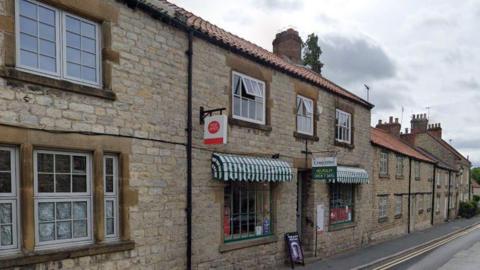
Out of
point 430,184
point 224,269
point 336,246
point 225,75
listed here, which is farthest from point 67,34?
point 430,184

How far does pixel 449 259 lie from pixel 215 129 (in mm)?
11106

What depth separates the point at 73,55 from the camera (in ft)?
22.8

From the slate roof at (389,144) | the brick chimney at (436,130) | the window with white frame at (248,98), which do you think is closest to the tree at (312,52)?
the slate roof at (389,144)

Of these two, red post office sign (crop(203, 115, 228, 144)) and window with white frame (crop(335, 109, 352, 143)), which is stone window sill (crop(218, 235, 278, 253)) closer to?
red post office sign (crop(203, 115, 228, 144))

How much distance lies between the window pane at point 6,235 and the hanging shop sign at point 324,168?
30.4 feet

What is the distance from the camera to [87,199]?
279 inches

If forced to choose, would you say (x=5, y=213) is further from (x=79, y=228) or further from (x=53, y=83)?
(x=53, y=83)

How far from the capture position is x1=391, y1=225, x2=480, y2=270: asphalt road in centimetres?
1282

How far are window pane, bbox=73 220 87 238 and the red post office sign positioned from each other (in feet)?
10.9

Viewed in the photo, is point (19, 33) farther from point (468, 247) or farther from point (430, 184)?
point (430, 184)

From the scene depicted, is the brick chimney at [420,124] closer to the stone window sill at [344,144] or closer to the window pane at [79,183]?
the stone window sill at [344,144]

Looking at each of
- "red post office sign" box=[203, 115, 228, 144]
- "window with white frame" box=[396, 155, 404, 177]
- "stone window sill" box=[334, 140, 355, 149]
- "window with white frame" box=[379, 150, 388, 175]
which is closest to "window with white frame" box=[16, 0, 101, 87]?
"red post office sign" box=[203, 115, 228, 144]

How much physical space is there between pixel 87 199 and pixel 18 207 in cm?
121

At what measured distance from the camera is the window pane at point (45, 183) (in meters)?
6.47
